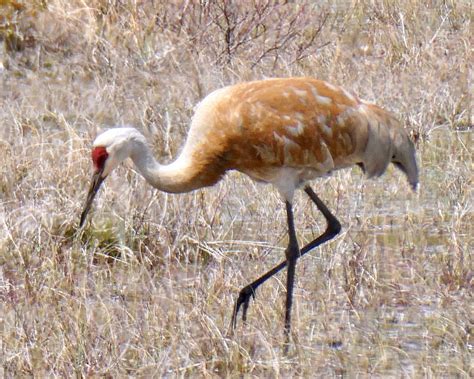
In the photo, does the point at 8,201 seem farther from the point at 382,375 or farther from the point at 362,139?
the point at 382,375

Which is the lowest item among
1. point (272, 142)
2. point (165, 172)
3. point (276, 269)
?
point (276, 269)

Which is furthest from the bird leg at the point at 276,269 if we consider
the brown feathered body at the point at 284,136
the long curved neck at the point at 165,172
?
the long curved neck at the point at 165,172

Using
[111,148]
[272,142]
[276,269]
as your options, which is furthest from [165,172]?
[276,269]

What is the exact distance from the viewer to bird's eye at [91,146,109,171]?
6363mm

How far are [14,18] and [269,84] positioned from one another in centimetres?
427

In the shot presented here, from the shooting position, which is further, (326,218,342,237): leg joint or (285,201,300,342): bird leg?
(326,218,342,237): leg joint

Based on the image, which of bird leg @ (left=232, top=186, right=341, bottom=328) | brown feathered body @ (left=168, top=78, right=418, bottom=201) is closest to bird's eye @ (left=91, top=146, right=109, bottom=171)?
brown feathered body @ (left=168, top=78, right=418, bottom=201)

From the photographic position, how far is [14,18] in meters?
10.4

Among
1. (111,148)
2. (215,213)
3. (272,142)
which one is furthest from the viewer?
(215,213)

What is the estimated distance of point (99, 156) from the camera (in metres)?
6.36

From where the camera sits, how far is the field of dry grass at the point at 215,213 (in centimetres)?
593

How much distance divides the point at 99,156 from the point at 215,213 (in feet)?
4.28

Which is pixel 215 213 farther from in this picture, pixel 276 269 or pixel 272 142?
pixel 272 142

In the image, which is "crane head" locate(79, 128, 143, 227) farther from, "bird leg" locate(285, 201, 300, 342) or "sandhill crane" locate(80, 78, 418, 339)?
"bird leg" locate(285, 201, 300, 342)
